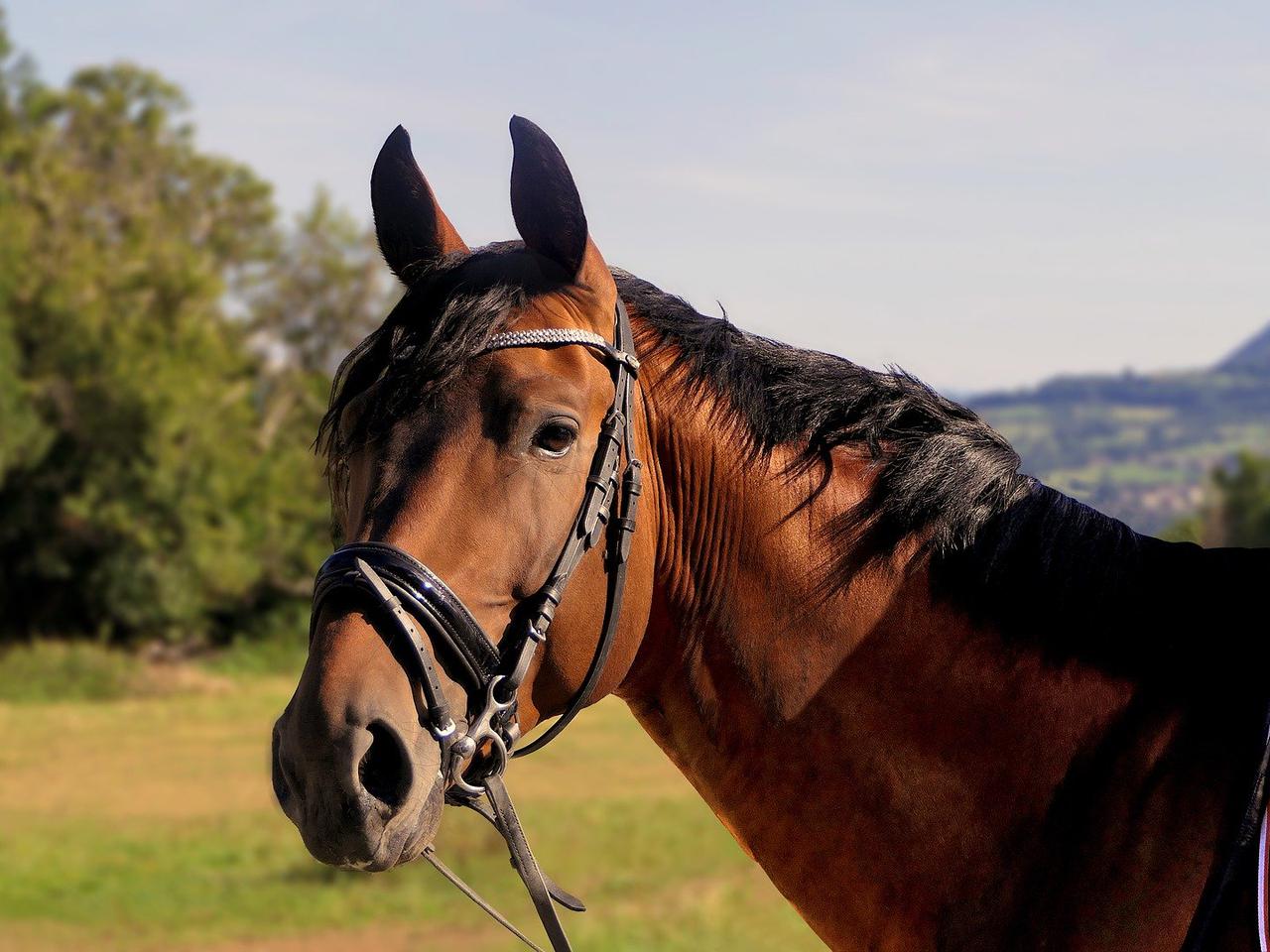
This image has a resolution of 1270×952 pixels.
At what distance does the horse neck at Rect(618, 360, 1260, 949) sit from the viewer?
2545 millimetres

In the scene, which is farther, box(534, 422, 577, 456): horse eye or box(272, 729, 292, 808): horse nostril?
box(534, 422, 577, 456): horse eye

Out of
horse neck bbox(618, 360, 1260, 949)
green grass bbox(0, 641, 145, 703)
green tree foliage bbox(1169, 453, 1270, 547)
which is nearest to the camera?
horse neck bbox(618, 360, 1260, 949)

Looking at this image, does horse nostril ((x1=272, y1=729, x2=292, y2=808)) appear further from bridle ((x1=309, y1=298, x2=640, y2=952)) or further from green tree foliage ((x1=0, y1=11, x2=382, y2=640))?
green tree foliage ((x1=0, y1=11, x2=382, y2=640))

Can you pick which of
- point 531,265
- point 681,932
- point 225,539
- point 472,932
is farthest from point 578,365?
point 225,539

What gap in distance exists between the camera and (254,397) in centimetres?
4619

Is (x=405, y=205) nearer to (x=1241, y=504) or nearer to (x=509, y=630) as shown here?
(x=509, y=630)

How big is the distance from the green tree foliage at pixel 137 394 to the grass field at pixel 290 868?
1324 centimetres

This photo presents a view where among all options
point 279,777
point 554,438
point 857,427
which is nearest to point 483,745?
point 279,777

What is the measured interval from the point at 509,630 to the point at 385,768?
36 centimetres

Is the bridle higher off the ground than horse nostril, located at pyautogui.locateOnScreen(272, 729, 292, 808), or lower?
higher

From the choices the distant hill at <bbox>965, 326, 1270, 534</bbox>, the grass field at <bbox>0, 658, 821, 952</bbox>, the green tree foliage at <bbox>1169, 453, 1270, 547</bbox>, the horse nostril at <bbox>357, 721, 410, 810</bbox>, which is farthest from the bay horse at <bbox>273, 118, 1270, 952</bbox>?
the green tree foliage at <bbox>1169, 453, 1270, 547</bbox>

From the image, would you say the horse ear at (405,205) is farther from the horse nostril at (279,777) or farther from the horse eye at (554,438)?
the horse nostril at (279,777)

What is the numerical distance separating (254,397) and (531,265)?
45.5 meters

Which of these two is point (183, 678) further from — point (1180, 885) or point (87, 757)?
point (1180, 885)
